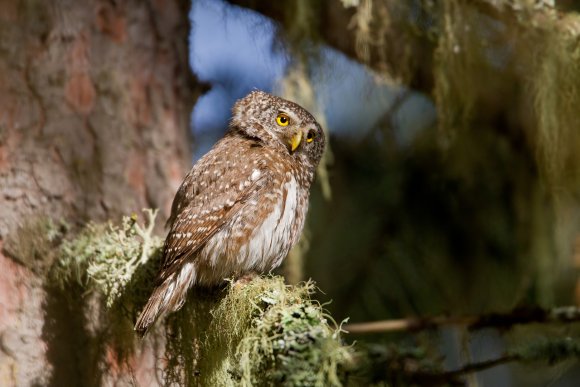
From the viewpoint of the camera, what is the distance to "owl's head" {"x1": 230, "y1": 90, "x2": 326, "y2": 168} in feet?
11.9

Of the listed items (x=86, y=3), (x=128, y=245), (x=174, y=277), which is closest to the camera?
(x=174, y=277)

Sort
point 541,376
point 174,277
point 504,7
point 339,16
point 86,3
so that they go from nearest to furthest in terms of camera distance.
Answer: point 174,277, point 86,3, point 504,7, point 339,16, point 541,376

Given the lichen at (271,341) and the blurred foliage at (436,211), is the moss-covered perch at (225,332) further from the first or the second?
the blurred foliage at (436,211)

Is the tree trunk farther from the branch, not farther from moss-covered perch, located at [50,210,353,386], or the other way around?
the branch

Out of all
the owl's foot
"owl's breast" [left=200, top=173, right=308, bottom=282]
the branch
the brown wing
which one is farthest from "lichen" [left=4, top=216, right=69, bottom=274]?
the branch

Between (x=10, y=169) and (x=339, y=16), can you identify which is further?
(x=339, y=16)

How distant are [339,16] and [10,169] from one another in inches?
79.0

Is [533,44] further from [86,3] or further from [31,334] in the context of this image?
[31,334]

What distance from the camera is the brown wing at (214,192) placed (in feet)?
10.3

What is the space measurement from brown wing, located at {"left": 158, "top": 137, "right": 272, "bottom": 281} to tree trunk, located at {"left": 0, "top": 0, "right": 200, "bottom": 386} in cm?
40

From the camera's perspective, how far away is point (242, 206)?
3.30 m

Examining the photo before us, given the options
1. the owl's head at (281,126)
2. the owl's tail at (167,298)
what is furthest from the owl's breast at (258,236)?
the owl's head at (281,126)

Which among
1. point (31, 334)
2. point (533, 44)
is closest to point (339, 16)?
point (533, 44)

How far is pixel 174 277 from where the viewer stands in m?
3.06
